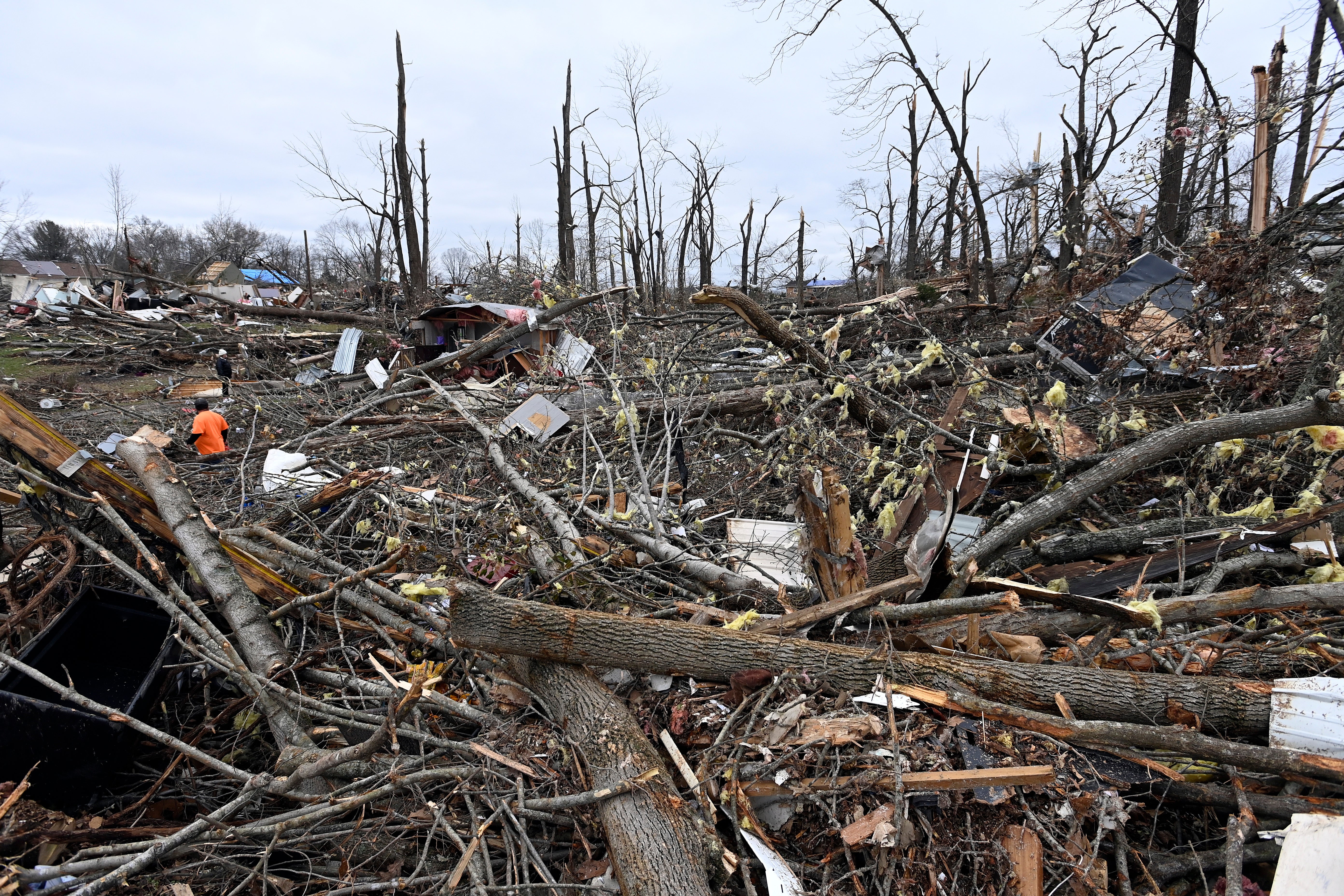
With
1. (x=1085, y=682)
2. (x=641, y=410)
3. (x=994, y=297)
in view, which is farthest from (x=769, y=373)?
(x=994, y=297)

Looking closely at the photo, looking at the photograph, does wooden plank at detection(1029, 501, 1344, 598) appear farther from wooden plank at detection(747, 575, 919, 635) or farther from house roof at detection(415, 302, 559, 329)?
house roof at detection(415, 302, 559, 329)

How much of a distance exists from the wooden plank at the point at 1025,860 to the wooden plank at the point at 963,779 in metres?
0.12

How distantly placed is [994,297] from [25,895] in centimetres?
1122

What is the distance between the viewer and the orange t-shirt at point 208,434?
654 centimetres

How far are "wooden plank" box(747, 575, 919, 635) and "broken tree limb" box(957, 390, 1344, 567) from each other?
2.32 feet

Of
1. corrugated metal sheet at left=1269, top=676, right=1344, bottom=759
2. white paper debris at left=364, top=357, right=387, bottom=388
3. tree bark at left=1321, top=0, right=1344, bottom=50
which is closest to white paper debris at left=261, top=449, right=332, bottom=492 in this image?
white paper debris at left=364, top=357, right=387, bottom=388

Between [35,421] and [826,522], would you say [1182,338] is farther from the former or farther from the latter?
[35,421]

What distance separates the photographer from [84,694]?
3162 mm

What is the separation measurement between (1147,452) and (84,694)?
18.2ft

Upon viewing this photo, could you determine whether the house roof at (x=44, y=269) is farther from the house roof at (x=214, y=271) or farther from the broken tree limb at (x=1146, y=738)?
the broken tree limb at (x=1146, y=738)

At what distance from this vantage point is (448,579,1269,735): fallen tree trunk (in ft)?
7.14

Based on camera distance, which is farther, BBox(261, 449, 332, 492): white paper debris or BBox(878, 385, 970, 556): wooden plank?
BBox(261, 449, 332, 492): white paper debris

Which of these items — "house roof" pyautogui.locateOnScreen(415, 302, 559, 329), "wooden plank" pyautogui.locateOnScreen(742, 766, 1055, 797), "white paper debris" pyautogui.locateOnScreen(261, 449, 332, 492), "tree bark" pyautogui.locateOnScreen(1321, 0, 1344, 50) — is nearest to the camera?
"wooden plank" pyautogui.locateOnScreen(742, 766, 1055, 797)

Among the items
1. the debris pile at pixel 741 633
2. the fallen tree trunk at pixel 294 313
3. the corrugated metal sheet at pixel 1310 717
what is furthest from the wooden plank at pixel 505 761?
the fallen tree trunk at pixel 294 313
